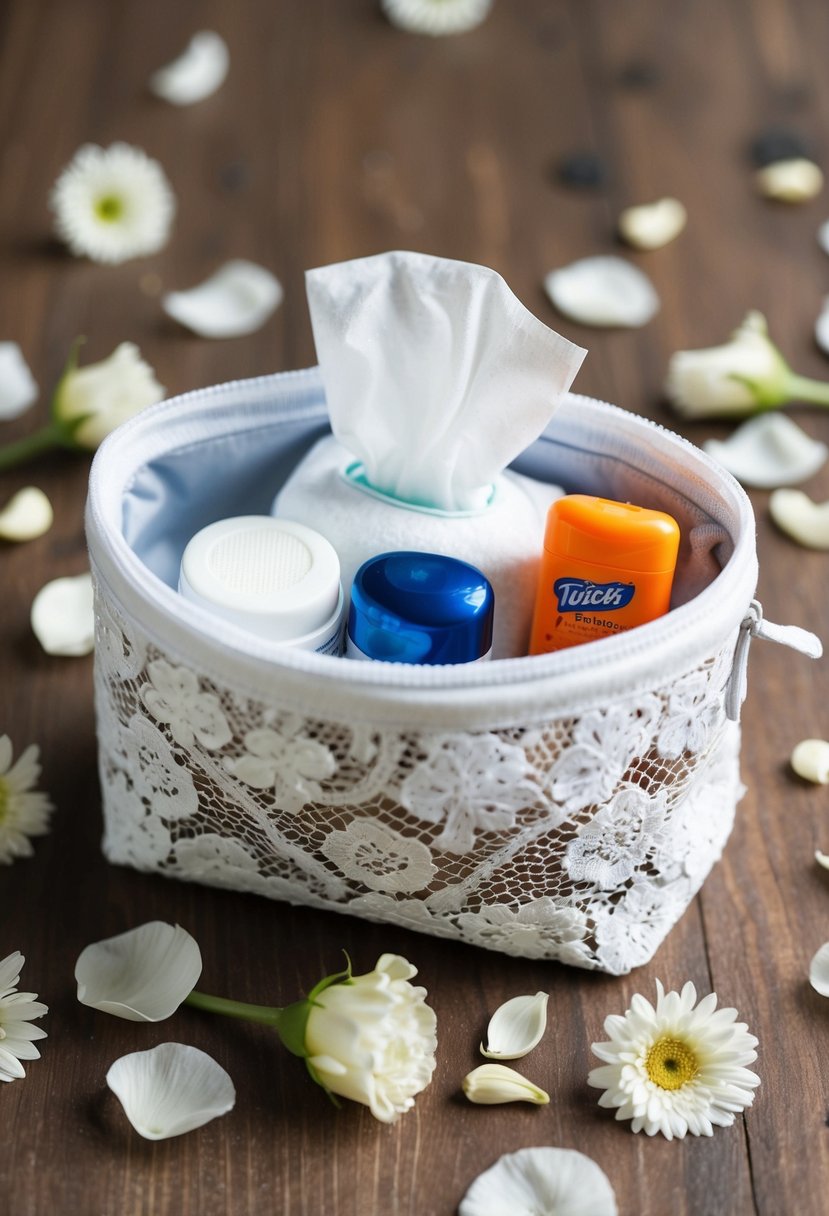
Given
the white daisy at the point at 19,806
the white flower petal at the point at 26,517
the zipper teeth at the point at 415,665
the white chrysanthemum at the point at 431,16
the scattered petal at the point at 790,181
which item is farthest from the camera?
the white chrysanthemum at the point at 431,16

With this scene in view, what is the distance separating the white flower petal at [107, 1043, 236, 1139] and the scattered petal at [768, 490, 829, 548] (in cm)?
45

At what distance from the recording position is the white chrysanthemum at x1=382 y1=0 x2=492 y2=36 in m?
1.21

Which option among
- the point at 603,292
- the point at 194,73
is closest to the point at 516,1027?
the point at 603,292

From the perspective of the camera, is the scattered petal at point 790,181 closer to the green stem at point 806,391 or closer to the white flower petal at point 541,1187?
the green stem at point 806,391

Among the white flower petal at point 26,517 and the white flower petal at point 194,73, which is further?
the white flower petal at point 194,73

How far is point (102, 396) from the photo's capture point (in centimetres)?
75

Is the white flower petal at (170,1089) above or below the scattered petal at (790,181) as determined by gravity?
below

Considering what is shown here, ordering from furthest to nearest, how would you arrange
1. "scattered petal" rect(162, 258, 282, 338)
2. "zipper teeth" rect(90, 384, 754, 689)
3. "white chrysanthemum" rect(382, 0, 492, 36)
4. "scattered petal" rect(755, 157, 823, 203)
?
1. "white chrysanthemum" rect(382, 0, 492, 36)
2. "scattered petal" rect(755, 157, 823, 203)
3. "scattered petal" rect(162, 258, 282, 338)
4. "zipper teeth" rect(90, 384, 754, 689)

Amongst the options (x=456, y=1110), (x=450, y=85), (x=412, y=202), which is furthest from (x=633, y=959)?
(x=450, y=85)

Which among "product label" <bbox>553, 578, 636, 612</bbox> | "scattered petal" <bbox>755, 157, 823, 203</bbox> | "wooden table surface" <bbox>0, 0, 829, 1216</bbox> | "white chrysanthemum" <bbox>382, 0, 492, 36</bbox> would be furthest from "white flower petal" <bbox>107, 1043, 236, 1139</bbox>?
"white chrysanthemum" <bbox>382, 0, 492, 36</bbox>

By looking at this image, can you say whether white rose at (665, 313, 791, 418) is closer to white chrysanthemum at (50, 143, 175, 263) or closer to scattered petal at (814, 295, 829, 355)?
scattered petal at (814, 295, 829, 355)

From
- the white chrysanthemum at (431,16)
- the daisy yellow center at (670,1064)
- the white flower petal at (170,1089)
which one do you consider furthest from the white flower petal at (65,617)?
the white chrysanthemum at (431,16)

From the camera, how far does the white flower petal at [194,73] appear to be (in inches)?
44.2

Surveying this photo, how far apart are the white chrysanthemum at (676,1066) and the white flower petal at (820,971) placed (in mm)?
52
